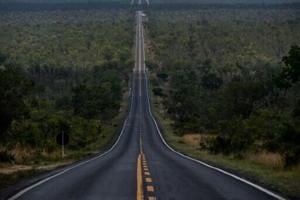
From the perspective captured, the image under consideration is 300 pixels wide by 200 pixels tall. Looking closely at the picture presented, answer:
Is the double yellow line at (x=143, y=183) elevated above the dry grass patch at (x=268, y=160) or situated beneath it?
elevated above

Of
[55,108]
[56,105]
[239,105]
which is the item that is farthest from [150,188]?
[56,105]

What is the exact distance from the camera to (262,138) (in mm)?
47000

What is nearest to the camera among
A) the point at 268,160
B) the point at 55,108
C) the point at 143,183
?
the point at 143,183

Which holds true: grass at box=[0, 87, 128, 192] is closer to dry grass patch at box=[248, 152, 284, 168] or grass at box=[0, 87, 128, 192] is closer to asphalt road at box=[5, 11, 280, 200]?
asphalt road at box=[5, 11, 280, 200]

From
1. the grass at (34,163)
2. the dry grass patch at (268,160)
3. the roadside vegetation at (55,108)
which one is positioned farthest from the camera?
the roadside vegetation at (55,108)

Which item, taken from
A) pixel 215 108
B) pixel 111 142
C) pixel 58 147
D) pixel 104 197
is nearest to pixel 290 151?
pixel 104 197

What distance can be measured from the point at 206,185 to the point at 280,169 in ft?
22.1

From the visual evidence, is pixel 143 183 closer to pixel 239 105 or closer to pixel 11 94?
pixel 11 94

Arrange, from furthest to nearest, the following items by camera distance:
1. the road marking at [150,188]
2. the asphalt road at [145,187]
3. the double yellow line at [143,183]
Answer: the road marking at [150,188] → the asphalt road at [145,187] → the double yellow line at [143,183]

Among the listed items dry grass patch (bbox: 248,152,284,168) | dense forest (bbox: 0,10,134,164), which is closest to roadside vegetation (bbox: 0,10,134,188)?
dense forest (bbox: 0,10,134,164)

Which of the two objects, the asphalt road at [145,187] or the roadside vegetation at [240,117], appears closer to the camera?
the asphalt road at [145,187]

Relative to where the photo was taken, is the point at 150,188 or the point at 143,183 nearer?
the point at 150,188

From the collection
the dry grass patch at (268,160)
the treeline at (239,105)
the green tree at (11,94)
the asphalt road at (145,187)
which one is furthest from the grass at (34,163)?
the treeline at (239,105)

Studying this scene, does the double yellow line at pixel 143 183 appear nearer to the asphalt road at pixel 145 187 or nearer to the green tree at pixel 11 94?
the asphalt road at pixel 145 187
